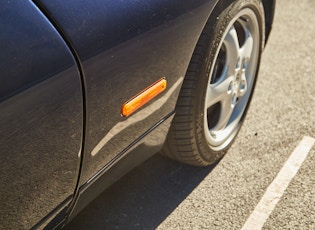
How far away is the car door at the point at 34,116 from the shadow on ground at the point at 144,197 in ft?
2.28

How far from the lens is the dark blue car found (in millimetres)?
1378

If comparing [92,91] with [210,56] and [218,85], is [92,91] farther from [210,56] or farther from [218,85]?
[218,85]

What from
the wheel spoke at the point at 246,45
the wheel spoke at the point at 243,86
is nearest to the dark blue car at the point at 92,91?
the wheel spoke at the point at 246,45

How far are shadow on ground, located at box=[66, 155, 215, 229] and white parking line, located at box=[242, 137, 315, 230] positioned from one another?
13.0 inches

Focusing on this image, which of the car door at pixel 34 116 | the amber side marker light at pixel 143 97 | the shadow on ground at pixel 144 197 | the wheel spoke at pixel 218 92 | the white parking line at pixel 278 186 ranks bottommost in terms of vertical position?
the white parking line at pixel 278 186

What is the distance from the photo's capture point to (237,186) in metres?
2.46

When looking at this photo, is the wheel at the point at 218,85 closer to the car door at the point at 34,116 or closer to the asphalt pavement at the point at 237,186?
the asphalt pavement at the point at 237,186

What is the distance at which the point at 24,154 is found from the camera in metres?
1.44

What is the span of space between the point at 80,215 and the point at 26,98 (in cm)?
107

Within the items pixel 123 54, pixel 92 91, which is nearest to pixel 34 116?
pixel 92 91

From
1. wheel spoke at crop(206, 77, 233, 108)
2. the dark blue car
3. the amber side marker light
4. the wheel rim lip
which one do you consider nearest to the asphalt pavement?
the wheel rim lip

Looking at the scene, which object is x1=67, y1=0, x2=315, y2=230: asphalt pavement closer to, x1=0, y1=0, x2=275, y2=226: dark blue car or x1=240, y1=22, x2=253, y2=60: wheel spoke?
x1=0, y1=0, x2=275, y2=226: dark blue car

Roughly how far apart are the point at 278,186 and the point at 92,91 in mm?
1267

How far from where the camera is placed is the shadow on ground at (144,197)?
228 cm
